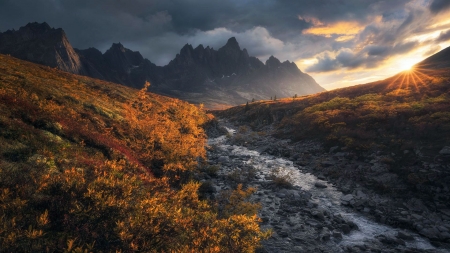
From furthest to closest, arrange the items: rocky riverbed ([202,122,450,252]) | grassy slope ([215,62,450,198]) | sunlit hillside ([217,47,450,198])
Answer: sunlit hillside ([217,47,450,198]), grassy slope ([215,62,450,198]), rocky riverbed ([202,122,450,252])

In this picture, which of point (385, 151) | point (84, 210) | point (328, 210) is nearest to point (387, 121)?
point (385, 151)

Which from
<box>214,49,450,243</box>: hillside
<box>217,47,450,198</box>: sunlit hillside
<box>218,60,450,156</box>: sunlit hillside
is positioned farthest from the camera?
<box>218,60,450,156</box>: sunlit hillside

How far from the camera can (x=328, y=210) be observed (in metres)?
15.2

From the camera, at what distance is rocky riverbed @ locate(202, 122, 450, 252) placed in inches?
468

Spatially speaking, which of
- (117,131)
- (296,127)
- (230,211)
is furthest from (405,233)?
(296,127)

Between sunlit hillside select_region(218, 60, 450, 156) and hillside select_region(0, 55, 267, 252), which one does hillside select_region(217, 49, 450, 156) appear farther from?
hillside select_region(0, 55, 267, 252)

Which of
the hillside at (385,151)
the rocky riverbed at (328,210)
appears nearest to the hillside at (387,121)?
the hillside at (385,151)

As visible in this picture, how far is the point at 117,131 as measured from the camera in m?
19.3

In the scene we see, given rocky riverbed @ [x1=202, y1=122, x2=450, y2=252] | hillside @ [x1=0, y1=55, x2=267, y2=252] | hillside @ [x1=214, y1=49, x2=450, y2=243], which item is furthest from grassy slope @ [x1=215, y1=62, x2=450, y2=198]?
hillside @ [x1=0, y1=55, x2=267, y2=252]

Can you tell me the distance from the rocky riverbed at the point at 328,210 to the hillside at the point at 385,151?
10 centimetres

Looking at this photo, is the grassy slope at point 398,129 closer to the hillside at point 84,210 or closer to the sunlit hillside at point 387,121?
the sunlit hillside at point 387,121

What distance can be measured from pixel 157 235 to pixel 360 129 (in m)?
27.5

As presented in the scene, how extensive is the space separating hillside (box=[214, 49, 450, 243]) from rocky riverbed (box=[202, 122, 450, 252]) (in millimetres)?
96

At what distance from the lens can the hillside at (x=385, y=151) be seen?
14758mm
